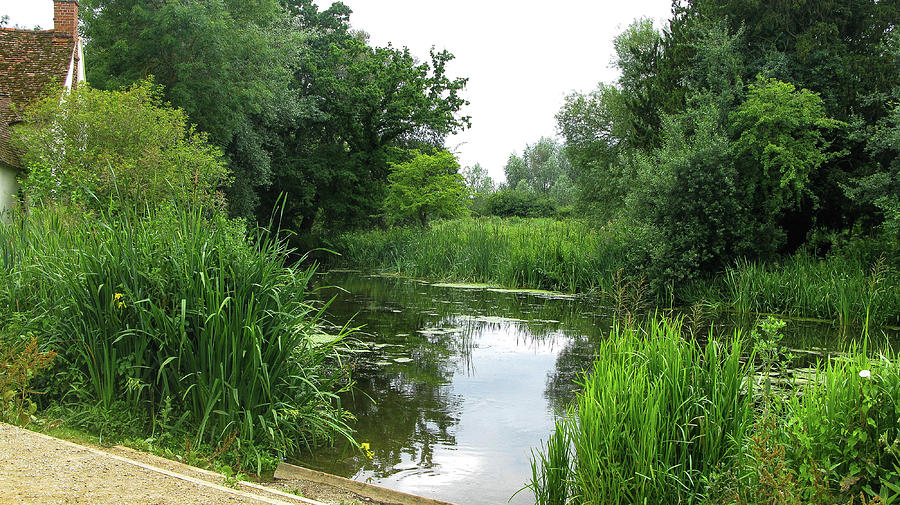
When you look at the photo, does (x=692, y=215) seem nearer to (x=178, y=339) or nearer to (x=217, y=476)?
(x=178, y=339)

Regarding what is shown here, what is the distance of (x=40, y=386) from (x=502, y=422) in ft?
14.7

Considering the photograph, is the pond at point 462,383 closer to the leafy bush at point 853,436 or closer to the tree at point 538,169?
the leafy bush at point 853,436

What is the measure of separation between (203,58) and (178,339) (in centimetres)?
2206

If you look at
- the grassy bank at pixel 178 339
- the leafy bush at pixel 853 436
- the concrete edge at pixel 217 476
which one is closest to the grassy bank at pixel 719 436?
the leafy bush at pixel 853 436

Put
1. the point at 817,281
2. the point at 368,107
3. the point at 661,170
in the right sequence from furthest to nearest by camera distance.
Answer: the point at 368,107 → the point at 661,170 → the point at 817,281

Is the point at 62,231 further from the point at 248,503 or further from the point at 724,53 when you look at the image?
the point at 724,53

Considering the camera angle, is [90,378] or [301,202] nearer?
[90,378]

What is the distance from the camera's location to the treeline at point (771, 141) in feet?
55.3

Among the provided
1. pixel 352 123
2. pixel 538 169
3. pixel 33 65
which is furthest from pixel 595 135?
pixel 538 169

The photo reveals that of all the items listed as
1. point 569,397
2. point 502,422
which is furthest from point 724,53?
point 502,422

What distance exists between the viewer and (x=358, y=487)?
513cm

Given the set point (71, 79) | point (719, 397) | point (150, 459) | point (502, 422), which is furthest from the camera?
point (71, 79)

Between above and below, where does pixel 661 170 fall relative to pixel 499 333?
above

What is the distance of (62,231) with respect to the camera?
792cm
